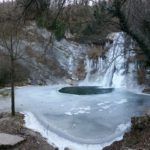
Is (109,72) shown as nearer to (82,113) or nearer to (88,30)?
(88,30)

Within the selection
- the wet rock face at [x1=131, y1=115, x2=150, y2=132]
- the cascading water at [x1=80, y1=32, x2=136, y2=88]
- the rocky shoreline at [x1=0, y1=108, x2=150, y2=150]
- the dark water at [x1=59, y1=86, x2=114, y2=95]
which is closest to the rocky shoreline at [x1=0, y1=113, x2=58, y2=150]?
the rocky shoreline at [x1=0, y1=108, x2=150, y2=150]

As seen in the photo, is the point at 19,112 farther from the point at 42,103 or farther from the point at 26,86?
the point at 26,86

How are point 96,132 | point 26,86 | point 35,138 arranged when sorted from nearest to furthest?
point 35,138 < point 96,132 < point 26,86

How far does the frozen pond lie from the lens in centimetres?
1063

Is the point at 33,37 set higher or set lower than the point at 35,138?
higher

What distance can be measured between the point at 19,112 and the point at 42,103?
240 cm

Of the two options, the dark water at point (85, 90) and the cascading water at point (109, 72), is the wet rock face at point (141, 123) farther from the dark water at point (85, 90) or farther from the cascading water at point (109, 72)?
the cascading water at point (109, 72)

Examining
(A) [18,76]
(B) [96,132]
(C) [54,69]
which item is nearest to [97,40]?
(C) [54,69]

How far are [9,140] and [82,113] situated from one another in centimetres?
477

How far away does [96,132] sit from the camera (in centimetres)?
1088

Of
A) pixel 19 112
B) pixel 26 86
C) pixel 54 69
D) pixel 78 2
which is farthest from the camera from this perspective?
pixel 54 69

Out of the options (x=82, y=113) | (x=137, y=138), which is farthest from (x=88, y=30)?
(x=137, y=138)

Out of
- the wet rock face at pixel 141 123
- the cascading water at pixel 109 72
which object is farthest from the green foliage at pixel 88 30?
the wet rock face at pixel 141 123

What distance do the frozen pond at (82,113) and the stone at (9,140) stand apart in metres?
1.22
